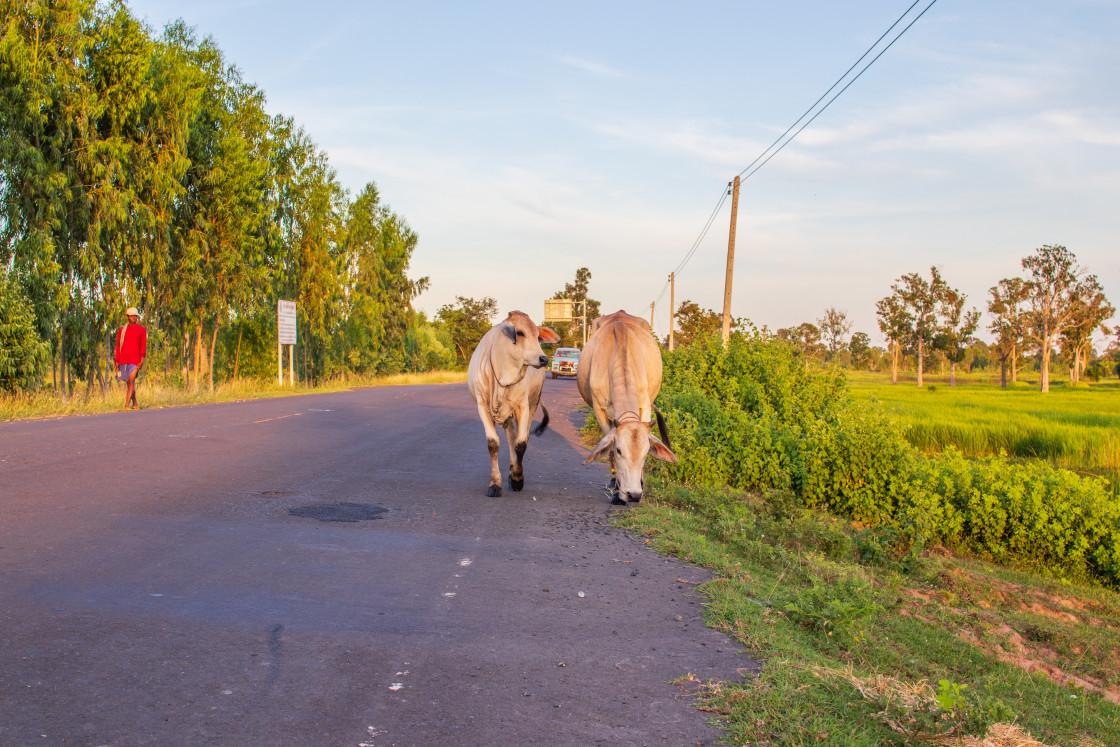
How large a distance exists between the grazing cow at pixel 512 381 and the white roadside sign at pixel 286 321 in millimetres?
25716

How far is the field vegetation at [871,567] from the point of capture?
3.60m

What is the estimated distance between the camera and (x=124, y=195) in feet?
69.6

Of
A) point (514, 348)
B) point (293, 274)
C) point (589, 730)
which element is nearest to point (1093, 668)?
point (514, 348)

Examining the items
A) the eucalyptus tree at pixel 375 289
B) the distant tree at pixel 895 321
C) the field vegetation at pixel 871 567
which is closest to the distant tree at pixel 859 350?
the distant tree at pixel 895 321

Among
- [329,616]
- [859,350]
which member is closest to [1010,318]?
[859,350]

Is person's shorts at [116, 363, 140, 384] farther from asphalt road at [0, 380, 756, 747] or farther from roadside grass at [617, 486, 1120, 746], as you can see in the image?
roadside grass at [617, 486, 1120, 746]

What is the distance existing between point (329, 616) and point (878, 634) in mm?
4462

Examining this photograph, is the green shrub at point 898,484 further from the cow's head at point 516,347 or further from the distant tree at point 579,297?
the distant tree at point 579,297

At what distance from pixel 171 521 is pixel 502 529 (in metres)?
2.85

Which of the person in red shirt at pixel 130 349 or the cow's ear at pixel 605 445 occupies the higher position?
the person in red shirt at pixel 130 349

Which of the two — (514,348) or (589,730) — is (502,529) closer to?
(514,348)

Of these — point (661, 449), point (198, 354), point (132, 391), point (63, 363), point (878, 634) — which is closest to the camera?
point (878, 634)

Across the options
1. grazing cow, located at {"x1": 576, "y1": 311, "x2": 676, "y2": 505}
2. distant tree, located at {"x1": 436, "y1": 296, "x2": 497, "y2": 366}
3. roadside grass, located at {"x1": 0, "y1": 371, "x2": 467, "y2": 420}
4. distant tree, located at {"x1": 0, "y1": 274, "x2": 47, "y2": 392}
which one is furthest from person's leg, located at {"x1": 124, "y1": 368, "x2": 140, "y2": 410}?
distant tree, located at {"x1": 436, "y1": 296, "x2": 497, "y2": 366}

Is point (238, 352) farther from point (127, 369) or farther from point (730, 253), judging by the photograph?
point (730, 253)
